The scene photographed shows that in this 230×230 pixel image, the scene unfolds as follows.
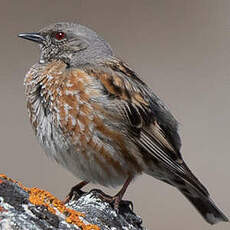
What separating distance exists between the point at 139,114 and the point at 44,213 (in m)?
1.96

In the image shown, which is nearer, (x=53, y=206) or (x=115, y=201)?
(x=53, y=206)

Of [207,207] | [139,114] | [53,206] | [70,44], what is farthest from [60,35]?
[53,206]

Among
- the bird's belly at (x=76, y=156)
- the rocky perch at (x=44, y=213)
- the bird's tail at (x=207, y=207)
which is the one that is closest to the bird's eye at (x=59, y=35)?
the bird's belly at (x=76, y=156)

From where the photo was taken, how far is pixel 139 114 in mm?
6297

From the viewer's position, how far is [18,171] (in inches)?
352

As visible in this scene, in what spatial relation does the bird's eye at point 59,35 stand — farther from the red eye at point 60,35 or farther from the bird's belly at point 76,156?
the bird's belly at point 76,156

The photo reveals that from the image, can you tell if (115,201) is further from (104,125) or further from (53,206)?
(53,206)

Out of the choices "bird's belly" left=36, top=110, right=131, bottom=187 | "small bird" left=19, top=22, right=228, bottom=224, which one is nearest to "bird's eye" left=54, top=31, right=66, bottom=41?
"small bird" left=19, top=22, right=228, bottom=224

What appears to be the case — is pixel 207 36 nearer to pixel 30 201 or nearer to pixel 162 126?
pixel 162 126

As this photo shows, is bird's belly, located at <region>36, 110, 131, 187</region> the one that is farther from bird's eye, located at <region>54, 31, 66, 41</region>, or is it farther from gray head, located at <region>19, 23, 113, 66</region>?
bird's eye, located at <region>54, 31, 66, 41</region>

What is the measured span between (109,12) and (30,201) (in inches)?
288

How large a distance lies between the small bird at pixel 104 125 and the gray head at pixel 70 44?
3 centimetres

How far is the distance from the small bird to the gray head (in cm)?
3

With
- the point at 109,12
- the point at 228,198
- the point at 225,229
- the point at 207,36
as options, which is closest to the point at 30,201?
the point at 225,229
